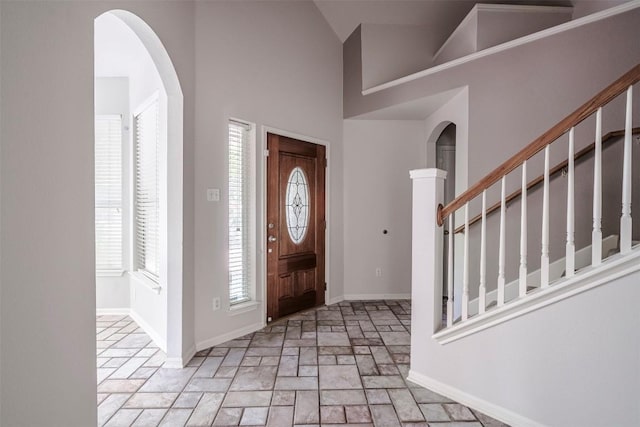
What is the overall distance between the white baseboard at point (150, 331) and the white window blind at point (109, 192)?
610 millimetres

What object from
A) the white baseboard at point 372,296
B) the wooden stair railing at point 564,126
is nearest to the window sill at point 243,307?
the white baseboard at point 372,296

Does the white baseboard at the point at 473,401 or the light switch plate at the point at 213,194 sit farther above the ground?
the light switch plate at the point at 213,194

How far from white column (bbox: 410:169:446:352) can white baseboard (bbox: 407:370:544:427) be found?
171mm

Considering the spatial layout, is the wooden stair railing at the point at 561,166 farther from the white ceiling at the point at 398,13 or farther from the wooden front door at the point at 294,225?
the white ceiling at the point at 398,13

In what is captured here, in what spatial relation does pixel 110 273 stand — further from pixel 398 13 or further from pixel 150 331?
pixel 398 13

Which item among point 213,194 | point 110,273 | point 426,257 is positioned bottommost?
point 110,273

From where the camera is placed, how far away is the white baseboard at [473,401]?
1.95 m

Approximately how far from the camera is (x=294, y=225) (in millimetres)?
4055

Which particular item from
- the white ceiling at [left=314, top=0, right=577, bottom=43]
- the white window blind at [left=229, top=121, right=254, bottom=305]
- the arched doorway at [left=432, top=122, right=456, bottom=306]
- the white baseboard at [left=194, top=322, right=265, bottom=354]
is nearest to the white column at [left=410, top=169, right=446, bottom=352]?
the white baseboard at [left=194, top=322, right=265, bottom=354]

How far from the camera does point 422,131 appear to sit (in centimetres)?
469

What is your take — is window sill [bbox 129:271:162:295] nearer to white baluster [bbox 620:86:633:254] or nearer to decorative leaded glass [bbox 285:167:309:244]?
decorative leaded glass [bbox 285:167:309:244]

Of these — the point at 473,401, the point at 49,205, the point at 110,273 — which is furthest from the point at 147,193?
the point at 473,401

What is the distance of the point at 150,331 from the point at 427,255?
2864 mm

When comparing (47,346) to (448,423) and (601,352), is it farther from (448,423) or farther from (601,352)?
(601,352)
